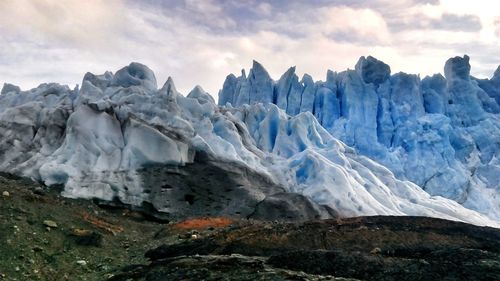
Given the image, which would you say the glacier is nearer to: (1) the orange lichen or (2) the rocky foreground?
(1) the orange lichen

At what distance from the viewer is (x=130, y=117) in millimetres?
42031

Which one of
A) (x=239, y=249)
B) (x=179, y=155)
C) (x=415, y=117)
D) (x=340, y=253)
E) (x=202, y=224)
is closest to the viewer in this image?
(x=340, y=253)

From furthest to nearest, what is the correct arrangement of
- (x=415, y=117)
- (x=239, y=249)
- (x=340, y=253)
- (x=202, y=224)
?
(x=415, y=117) → (x=202, y=224) → (x=239, y=249) → (x=340, y=253)

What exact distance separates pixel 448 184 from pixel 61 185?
49374 millimetres

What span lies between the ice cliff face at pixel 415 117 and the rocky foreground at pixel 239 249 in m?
46.3

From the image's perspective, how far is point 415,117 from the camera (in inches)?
2938

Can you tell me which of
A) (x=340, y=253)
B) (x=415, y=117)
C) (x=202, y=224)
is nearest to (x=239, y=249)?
(x=340, y=253)

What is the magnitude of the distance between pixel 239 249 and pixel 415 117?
6092 centimetres

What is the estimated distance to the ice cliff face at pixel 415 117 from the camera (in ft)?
221

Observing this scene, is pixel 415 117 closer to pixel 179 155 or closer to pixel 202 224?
pixel 179 155

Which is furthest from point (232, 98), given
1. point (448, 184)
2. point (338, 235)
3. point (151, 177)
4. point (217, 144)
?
point (338, 235)

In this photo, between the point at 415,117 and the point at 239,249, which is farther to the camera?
the point at 415,117

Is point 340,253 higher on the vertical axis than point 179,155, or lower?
lower

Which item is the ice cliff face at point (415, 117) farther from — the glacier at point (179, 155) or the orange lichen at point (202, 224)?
the orange lichen at point (202, 224)
